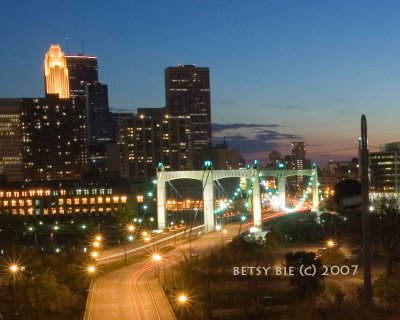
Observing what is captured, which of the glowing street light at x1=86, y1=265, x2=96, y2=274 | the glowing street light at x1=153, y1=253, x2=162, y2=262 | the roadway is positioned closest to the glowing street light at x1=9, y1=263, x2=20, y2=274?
the roadway

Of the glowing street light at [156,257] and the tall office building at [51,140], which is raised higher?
the tall office building at [51,140]

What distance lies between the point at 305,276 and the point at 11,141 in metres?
74.6

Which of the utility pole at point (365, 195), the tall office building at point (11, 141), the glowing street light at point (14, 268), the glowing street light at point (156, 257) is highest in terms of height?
the tall office building at point (11, 141)

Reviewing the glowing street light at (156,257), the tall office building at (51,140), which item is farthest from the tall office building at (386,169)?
the glowing street light at (156,257)

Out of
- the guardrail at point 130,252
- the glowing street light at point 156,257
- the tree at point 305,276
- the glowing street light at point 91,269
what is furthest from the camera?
the guardrail at point 130,252

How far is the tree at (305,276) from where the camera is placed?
16406 mm

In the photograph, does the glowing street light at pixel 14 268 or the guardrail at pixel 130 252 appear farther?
the guardrail at pixel 130 252

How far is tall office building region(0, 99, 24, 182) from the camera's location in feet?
Answer: 270

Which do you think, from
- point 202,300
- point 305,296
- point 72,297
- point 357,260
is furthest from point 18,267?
point 357,260

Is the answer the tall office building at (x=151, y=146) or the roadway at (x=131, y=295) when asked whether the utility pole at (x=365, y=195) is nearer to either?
the roadway at (x=131, y=295)

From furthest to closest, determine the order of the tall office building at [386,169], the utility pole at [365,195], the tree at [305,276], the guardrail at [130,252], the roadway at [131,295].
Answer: the tall office building at [386,169], the guardrail at [130,252], the tree at [305,276], the roadway at [131,295], the utility pole at [365,195]

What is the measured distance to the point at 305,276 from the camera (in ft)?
54.5

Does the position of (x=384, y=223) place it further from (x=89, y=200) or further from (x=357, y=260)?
(x=89, y=200)

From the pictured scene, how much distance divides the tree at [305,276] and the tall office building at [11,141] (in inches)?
2721
